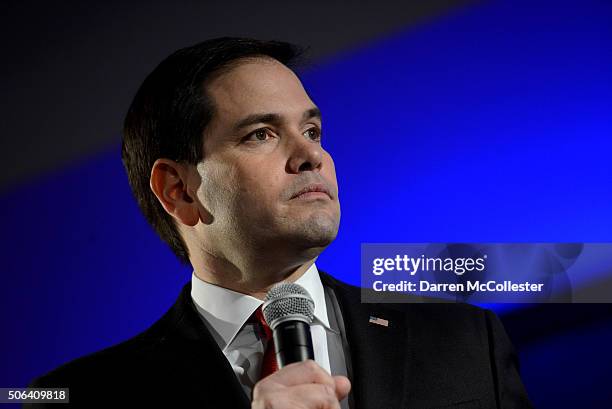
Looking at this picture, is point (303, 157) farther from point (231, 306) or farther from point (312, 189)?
point (231, 306)

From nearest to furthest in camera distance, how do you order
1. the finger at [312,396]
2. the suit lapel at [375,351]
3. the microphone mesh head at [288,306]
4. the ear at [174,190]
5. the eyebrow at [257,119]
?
1. the finger at [312,396]
2. the microphone mesh head at [288,306]
3. the suit lapel at [375,351]
4. the eyebrow at [257,119]
5. the ear at [174,190]

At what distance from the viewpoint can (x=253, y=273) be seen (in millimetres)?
1873

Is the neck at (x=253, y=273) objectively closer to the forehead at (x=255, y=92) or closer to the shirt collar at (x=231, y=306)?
the shirt collar at (x=231, y=306)

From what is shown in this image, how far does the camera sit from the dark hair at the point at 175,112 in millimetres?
1926

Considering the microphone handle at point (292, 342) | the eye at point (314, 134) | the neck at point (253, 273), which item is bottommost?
the microphone handle at point (292, 342)

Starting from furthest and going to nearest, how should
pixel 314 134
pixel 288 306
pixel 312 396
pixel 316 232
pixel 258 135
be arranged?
pixel 314 134 → pixel 258 135 → pixel 316 232 → pixel 288 306 → pixel 312 396

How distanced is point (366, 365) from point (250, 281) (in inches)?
12.3

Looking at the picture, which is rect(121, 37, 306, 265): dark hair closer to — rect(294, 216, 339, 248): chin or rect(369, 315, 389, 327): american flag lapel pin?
rect(294, 216, 339, 248): chin

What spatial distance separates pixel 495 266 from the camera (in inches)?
84.9

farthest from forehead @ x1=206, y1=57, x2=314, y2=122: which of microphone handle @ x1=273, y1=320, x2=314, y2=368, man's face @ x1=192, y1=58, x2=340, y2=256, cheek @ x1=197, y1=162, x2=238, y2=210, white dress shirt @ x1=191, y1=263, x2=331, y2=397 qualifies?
microphone handle @ x1=273, y1=320, x2=314, y2=368

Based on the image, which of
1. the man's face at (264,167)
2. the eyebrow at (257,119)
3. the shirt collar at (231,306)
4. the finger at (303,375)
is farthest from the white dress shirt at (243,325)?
the finger at (303,375)

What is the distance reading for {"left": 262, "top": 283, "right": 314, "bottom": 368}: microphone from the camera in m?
1.36

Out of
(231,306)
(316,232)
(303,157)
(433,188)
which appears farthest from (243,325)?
(433,188)

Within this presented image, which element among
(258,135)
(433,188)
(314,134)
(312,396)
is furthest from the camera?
(433,188)
